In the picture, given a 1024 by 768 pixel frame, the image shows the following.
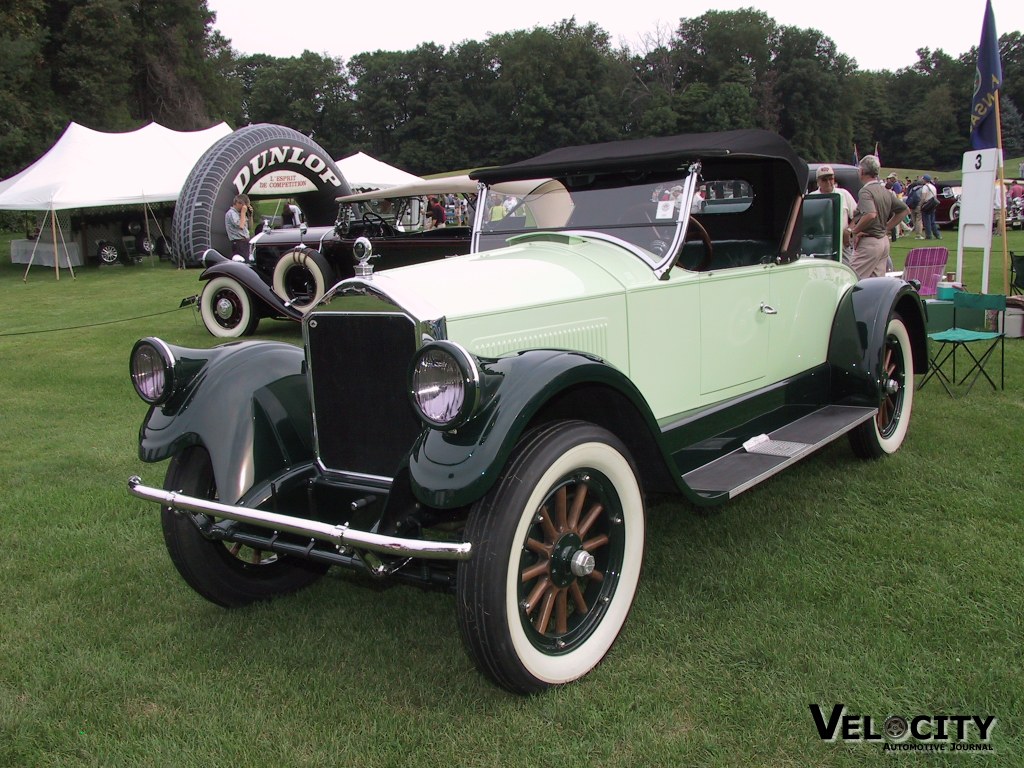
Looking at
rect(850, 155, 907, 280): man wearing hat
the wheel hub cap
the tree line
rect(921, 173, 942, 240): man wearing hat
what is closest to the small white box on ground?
rect(850, 155, 907, 280): man wearing hat

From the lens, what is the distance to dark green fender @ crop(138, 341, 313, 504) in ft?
9.98

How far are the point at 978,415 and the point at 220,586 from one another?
5115 mm

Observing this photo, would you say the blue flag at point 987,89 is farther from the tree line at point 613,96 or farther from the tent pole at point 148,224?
the tree line at point 613,96

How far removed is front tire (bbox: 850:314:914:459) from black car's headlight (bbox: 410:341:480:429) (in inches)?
123

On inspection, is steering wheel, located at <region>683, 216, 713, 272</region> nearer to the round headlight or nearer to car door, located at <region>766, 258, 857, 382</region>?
car door, located at <region>766, 258, 857, 382</region>

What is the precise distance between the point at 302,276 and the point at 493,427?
31.6ft

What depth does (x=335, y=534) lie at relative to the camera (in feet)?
7.75

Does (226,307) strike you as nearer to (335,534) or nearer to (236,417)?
(236,417)

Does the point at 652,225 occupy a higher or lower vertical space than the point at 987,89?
lower

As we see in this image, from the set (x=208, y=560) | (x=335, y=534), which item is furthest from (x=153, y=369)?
(x=335, y=534)

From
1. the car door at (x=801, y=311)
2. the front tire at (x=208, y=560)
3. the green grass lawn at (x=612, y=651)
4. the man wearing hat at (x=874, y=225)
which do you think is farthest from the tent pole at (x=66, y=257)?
the car door at (x=801, y=311)

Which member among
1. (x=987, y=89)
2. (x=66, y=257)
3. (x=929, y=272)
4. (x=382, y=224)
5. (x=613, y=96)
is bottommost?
(x=929, y=272)

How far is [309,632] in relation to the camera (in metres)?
3.11

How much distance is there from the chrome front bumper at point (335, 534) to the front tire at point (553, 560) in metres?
0.12
